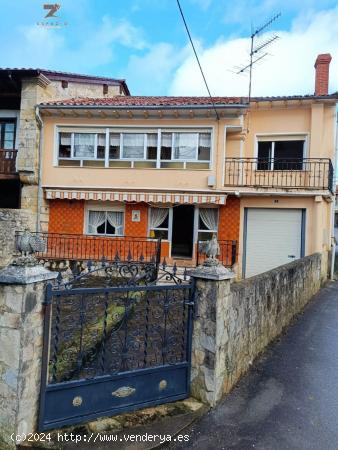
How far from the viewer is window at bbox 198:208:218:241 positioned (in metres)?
16.0

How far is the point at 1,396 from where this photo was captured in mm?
3484

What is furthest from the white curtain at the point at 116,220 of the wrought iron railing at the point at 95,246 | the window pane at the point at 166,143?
the window pane at the point at 166,143

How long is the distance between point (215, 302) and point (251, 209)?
11.9 meters

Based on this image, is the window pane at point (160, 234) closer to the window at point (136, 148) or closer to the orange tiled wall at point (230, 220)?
the orange tiled wall at point (230, 220)

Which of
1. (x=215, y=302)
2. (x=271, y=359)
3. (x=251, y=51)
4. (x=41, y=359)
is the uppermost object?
(x=251, y=51)

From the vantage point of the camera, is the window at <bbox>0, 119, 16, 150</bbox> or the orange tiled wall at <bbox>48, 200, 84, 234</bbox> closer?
the orange tiled wall at <bbox>48, 200, 84, 234</bbox>

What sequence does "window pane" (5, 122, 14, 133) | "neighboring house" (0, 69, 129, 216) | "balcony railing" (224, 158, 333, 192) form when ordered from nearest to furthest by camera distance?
1. "balcony railing" (224, 158, 333, 192)
2. "neighboring house" (0, 69, 129, 216)
3. "window pane" (5, 122, 14, 133)

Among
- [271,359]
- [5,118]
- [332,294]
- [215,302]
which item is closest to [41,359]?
[215,302]

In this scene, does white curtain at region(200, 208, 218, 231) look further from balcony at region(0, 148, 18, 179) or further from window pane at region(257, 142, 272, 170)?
balcony at region(0, 148, 18, 179)

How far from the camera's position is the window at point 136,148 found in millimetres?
15547

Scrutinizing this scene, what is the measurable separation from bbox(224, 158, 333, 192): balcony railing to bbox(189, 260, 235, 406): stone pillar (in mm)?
11012

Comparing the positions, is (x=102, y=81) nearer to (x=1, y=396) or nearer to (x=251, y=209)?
(x=251, y=209)

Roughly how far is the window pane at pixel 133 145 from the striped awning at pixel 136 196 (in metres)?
1.90

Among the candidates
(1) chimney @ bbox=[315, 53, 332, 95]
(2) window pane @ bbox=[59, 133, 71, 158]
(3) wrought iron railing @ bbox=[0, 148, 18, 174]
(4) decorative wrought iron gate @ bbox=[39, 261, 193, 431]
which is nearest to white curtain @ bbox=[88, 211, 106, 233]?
(2) window pane @ bbox=[59, 133, 71, 158]
